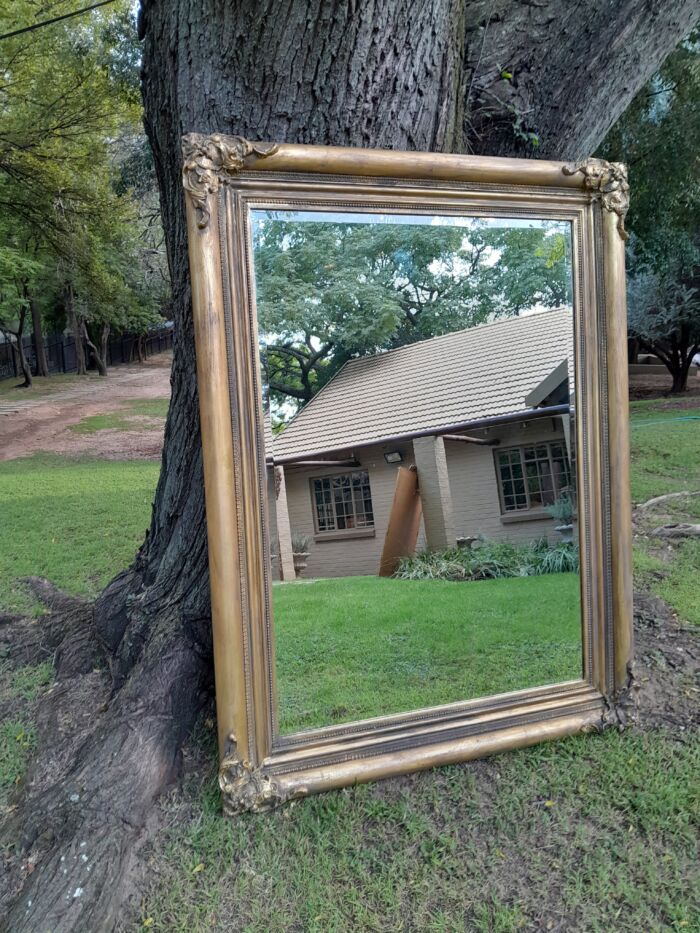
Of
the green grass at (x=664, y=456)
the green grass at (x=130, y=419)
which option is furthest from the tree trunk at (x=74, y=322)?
the green grass at (x=664, y=456)

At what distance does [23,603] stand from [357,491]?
8.88 feet

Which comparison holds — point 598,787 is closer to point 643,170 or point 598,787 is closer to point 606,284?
point 606,284

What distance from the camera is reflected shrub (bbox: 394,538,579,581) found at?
2.63 m

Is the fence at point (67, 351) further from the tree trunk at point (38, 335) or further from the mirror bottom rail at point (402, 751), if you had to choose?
the mirror bottom rail at point (402, 751)

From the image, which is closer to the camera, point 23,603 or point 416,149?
point 416,149

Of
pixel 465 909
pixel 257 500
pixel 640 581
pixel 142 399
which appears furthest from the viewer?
pixel 142 399

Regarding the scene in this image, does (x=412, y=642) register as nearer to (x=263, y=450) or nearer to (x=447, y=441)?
(x=447, y=441)

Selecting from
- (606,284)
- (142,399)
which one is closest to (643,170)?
(606,284)

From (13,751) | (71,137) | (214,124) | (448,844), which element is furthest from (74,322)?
(448,844)

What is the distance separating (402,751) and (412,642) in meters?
0.39

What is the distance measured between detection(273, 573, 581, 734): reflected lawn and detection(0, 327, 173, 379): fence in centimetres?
2878

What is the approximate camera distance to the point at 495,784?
8.45 ft

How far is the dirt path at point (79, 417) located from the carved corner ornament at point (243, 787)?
10619 mm

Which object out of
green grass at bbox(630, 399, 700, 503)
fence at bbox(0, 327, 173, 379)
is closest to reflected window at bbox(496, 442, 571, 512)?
green grass at bbox(630, 399, 700, 503)
